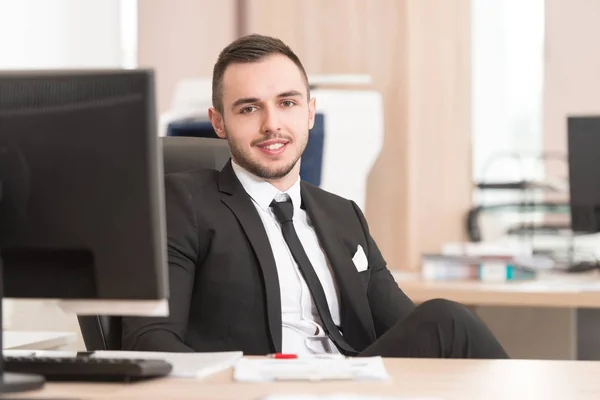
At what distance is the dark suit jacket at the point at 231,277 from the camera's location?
2074 mm

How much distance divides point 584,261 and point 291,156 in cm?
168

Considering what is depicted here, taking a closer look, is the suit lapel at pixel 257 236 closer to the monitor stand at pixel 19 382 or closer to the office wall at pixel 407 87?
the monitor stand at pixel 19 382

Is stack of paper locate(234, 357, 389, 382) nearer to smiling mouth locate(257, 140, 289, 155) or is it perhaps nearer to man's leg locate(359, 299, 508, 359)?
man's leg locate(359, 299, 508, 359)

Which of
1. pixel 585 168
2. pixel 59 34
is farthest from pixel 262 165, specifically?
pixel 59 34

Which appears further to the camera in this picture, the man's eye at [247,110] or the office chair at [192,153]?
the office chair at [192,153]

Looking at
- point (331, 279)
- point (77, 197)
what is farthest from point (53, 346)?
point (77, 197)

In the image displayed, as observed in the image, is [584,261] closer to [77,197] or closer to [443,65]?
[443,65]

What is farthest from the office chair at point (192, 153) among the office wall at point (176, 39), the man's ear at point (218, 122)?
the office wall at point (176, 39)

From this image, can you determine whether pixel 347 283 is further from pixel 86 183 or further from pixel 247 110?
pixel 86 183

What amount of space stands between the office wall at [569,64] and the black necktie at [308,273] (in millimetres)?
5075

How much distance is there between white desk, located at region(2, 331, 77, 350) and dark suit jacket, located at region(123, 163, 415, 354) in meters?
0.33

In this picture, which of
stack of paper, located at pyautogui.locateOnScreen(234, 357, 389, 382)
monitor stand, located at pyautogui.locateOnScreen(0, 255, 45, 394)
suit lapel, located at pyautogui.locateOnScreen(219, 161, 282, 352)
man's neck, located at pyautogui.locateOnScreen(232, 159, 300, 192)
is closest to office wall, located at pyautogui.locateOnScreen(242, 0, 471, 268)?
man's neck, located at pyautogui.locateOnScreen(232, 159, 300, 192)

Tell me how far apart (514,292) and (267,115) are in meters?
1.03

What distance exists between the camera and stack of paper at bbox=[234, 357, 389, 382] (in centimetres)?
149
